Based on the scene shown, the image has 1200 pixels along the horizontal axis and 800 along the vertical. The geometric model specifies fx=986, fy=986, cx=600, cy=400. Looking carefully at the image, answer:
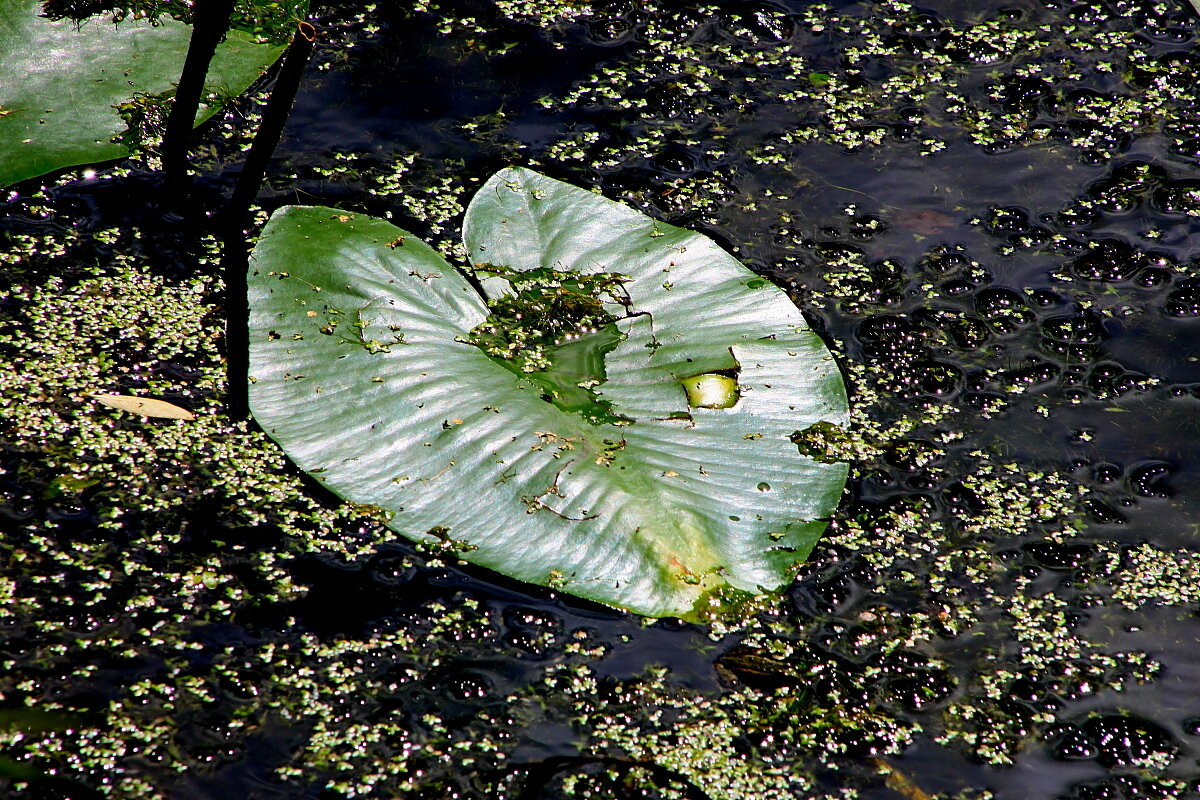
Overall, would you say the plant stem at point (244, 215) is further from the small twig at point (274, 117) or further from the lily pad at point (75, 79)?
the lily pad at point (75, 79)

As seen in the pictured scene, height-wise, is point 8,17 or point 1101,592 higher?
point 8,17

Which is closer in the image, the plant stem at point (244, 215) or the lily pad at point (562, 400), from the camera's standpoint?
the lily pad at point (562, 400)

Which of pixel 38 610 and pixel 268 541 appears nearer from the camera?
pixel 38 610

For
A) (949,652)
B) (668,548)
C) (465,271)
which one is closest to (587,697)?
(668,548)

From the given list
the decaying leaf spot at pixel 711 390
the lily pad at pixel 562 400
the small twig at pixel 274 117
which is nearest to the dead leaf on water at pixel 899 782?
the lily pad at pixel 562 400

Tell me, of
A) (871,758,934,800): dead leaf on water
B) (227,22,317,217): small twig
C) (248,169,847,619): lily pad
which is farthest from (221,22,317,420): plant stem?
(871,758,934,800): dead leaf on water

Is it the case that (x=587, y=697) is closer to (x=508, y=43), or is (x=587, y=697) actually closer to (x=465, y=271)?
(x=465, y=271)

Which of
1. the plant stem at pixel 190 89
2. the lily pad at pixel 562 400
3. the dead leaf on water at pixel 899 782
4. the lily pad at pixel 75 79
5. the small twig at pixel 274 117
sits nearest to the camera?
the dead leaf on water at pixel 899 782

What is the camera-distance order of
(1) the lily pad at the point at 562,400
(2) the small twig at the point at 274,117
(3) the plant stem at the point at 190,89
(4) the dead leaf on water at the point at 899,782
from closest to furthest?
(4) the dead leaf on water at the point at 899,782 < (1) the lily pad at the point at 562,400 < (2) the small twig at the point at 274,117 < (3) the plant stem at the point at 190,89
